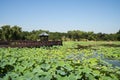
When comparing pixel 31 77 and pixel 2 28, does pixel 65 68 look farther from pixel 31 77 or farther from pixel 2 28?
pixel 2 28

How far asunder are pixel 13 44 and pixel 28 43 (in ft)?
5.20

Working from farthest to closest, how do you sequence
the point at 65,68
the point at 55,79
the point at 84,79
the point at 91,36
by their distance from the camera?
the point at 91,36
the point at 65,68
the point at 84,79
the point at 55,79

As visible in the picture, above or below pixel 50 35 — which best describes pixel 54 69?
below

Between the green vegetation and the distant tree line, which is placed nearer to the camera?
the green vegetation

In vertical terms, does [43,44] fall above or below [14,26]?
below

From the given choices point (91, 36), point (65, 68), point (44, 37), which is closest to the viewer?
point (65, 68)

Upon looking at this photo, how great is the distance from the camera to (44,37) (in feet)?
84.5

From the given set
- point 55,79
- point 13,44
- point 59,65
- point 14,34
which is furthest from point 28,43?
point 14,34

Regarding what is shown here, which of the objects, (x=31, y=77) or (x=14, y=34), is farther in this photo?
(x=14, y=34)

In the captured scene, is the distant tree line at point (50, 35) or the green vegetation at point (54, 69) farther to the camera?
the distant tree line at point (50, 35)

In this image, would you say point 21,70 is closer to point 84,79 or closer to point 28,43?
point 84,79

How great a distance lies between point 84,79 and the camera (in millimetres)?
4605

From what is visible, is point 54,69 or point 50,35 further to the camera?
point 50,35

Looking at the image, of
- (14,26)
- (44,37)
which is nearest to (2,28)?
(14,26)
